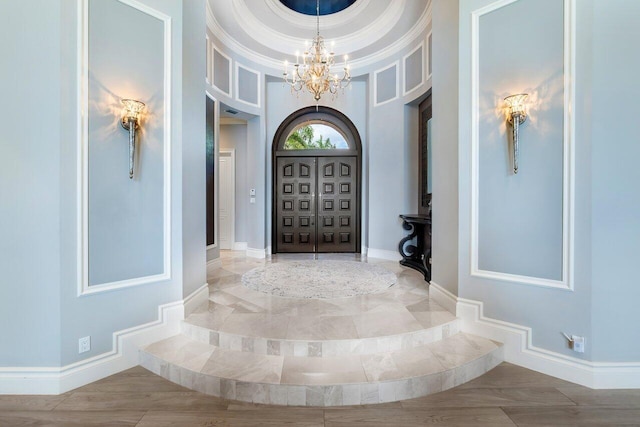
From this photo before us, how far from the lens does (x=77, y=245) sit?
2055 mm

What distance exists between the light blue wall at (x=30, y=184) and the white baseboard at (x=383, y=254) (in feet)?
15.5

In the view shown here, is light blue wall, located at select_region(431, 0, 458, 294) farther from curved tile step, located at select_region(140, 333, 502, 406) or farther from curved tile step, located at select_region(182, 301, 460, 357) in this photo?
curved tile step, located at select_region(140, 333, 502, 406)

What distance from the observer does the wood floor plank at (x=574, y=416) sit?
1705mm

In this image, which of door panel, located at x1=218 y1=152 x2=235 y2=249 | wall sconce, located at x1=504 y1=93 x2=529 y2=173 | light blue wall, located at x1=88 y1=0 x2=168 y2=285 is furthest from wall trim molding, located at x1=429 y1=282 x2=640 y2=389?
door panel, located at x1=218 y1=152 x2=235 y2=249

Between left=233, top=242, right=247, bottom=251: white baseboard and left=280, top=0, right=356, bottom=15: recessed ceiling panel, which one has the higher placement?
left=280, top=0, right=356, bottom=15: recessed ceiling panel

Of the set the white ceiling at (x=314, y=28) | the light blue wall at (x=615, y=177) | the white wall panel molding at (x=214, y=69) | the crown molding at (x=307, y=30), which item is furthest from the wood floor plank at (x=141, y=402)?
the crown molding at (x=307, y=30)

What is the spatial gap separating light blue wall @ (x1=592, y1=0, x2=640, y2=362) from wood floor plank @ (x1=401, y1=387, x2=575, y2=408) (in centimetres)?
50

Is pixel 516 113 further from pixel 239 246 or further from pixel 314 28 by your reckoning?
pixel 239 246

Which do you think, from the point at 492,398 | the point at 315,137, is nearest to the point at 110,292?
the point at 492,398

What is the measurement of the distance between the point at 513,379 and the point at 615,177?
1.66 metres

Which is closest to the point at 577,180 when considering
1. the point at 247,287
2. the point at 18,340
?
the point at 247,287

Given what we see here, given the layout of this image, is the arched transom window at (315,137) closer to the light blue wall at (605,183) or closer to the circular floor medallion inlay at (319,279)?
the circular floor medallion inlay at (319,279)

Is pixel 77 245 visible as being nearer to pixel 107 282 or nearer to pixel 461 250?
pixel 107 282

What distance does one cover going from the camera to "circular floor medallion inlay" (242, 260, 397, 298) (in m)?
3.47
